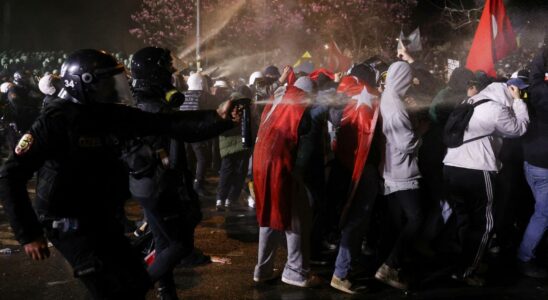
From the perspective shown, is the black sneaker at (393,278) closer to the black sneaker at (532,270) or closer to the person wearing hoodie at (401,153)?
the person wearing hoodie at (401,153)

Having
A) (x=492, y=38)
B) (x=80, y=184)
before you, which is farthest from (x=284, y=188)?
(x=492, y=38)

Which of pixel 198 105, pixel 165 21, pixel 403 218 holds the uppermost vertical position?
pixel 165 21

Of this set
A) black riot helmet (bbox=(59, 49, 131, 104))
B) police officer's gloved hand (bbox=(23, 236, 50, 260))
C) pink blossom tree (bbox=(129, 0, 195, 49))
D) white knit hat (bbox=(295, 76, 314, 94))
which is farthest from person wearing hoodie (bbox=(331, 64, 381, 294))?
pink blossom tree (bbox=(129, 0, 195, 49))

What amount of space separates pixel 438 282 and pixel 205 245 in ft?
8.78

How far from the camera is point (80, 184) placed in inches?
133

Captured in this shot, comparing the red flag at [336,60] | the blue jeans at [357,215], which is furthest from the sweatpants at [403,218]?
the red flag at [336,60]

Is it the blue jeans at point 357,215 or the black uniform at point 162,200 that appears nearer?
the black uniform at point 162,200

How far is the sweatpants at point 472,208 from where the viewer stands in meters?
5.36

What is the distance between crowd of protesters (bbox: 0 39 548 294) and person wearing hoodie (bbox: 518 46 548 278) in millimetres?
10

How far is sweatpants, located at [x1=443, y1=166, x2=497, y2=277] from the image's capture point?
5363 mm

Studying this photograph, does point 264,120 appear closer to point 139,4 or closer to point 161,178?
point 161,178

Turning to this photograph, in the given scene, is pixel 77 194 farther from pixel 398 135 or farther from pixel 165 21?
pixel 165 21

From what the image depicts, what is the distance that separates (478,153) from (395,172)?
2.85 ft

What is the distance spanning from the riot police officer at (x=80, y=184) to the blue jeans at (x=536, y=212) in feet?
13.9
